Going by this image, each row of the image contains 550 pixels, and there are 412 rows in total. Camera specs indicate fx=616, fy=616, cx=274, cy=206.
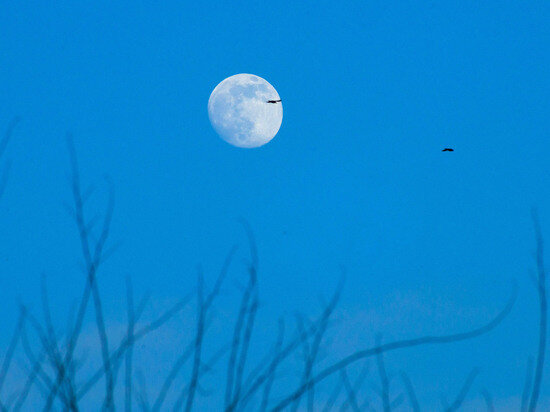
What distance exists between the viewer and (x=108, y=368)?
1841 mm

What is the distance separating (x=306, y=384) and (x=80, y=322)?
2.33 feet

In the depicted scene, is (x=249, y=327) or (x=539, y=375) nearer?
(x=539, y=375)

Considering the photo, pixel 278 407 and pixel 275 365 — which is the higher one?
pixel 275 365

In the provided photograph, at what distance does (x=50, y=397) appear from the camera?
188 centimetres

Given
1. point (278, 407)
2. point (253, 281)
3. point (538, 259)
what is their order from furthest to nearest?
1. point (253, 281)
2. point (278, 407)
3. point (538, 259)

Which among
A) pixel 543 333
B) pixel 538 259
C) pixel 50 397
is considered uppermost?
pixel 538 259

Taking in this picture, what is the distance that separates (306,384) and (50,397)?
785 millimetres

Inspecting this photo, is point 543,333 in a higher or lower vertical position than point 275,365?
higher

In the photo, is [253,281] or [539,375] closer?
[539,375]

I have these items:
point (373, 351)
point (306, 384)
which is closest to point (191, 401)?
point (306, 384)

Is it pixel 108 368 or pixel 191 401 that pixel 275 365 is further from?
pixel 108 368

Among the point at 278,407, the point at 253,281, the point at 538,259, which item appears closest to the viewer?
the point at 538,259

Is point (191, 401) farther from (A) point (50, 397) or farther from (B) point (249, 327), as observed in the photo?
(A) point (50, 397)

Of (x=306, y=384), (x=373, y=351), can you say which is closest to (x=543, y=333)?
(x=373, y=351)
